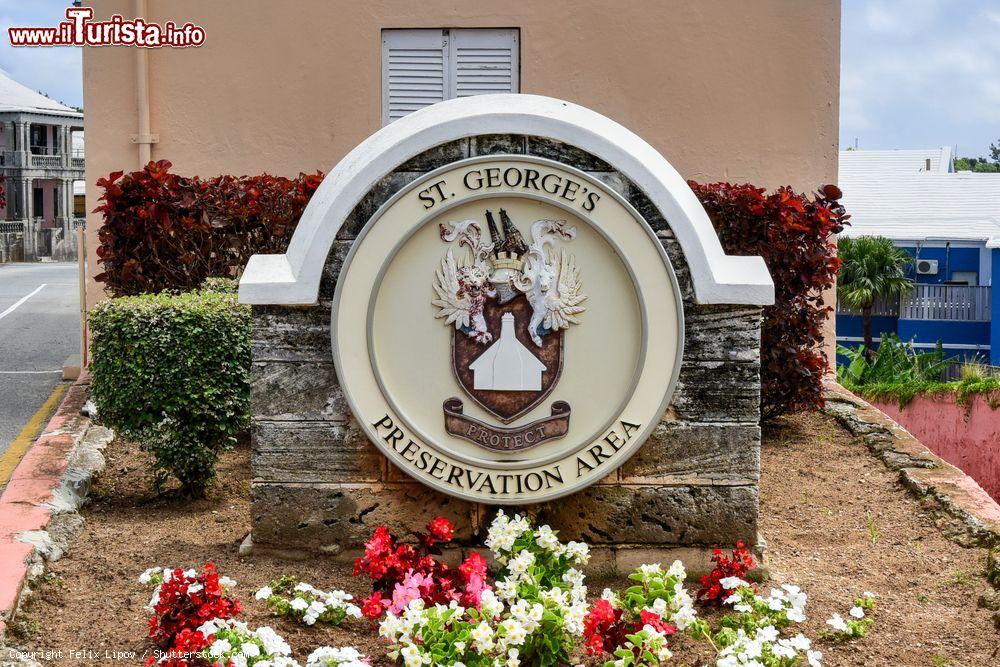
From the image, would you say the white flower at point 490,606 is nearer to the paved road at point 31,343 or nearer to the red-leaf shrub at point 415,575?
the red-leaf shrub at point 415,575

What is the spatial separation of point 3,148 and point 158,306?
52.2 metres

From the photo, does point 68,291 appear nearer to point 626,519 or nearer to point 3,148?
point 626,519

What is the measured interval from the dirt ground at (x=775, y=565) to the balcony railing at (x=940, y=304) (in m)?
29.1

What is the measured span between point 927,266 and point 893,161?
36.8 ft

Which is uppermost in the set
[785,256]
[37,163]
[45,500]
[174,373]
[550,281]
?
[37,163]

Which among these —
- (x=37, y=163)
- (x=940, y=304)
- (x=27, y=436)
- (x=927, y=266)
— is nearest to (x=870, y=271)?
(x=927, y=266)

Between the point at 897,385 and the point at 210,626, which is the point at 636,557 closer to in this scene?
the point at 210,626

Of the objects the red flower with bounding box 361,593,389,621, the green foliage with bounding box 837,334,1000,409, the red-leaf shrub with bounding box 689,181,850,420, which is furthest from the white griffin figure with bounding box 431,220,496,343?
the green foliage with bounding box 837,334,1000,409

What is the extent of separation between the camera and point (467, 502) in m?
5.16

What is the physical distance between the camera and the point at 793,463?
23.7 ft

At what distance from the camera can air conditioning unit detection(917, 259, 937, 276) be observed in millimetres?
34781

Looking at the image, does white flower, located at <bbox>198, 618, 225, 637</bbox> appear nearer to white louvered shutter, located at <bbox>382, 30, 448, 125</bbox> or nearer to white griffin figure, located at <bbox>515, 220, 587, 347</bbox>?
white griffin figure, located at <bbox>515, 220, 587, 347</bbox>

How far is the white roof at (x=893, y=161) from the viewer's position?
138 ft

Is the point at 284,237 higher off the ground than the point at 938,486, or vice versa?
the point at 284,237
